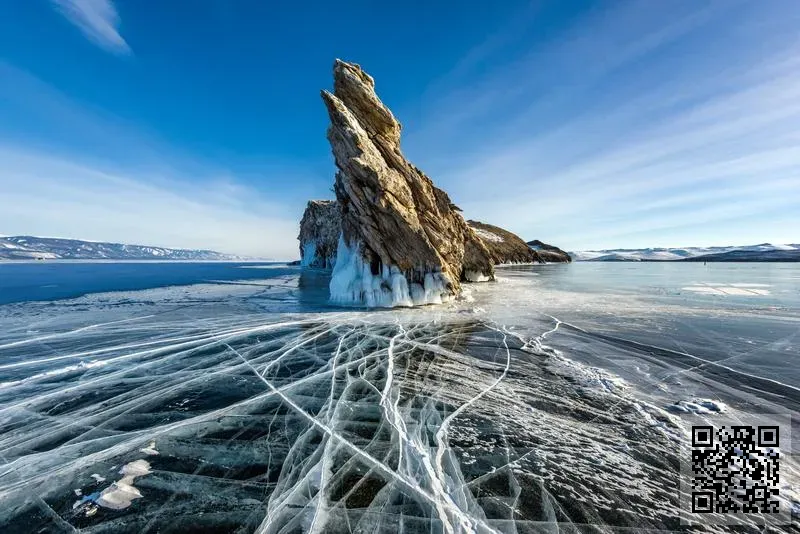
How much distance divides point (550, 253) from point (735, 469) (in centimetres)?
14170

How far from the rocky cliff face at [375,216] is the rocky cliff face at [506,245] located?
236 ft

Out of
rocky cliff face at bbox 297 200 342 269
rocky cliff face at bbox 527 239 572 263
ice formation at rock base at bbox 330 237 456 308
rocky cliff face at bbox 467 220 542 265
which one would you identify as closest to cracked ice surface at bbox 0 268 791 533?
ice formation at rock base at bbox 330 237 456 308

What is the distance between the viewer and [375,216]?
22281mm

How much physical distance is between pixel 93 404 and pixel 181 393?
186cm

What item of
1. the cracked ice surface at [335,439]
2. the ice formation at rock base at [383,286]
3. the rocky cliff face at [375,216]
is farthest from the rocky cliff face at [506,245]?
the cracked ice surface at [335,439]

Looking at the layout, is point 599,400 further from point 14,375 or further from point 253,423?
point 14,375

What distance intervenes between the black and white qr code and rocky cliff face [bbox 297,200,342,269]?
230 ft

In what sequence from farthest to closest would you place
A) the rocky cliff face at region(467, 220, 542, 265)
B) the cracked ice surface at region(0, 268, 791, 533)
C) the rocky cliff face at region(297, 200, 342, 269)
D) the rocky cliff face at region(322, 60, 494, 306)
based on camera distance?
1. the rocky cliff face at region(467, 220, 542, 265)
2. the rocky cliff face at region(297, 200, 342, 269)
3. the rocky cliff face at region(322, 60, 494, 306)
4. the cracked ice surface at region(0, 268, 791, 533)

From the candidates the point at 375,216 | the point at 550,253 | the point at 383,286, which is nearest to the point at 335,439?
Answer: the point at 383,286

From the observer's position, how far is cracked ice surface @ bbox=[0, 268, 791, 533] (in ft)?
13.1

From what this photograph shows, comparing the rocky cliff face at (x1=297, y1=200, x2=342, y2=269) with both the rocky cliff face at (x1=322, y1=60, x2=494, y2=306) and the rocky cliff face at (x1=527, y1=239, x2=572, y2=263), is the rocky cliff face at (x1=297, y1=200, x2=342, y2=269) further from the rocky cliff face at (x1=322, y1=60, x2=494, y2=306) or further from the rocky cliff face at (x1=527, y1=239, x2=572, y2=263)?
the rocky cliff face at (x1=527, y1=239, x2=572, y2=263)

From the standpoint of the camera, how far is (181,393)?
7758mm

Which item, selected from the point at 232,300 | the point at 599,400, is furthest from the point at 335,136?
the point at 599,400

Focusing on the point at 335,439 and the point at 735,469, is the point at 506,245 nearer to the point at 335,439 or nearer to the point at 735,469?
the point at 735,469
